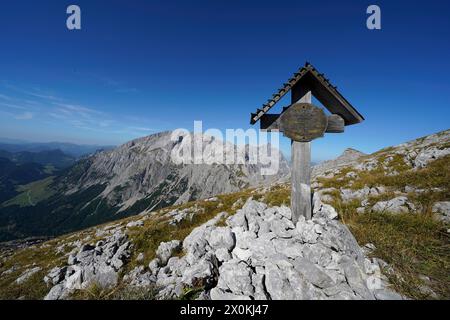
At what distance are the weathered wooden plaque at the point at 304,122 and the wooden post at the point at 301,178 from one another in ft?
0.93

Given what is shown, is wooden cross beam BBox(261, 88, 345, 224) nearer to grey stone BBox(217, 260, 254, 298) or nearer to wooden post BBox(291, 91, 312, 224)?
wooden post BBox(291, 91, 312, 224)

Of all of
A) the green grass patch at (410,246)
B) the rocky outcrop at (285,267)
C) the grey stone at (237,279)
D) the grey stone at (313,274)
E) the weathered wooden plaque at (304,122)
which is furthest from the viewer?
the weathered wooden plaque at (304,122)

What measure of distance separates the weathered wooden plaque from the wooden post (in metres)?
0.28

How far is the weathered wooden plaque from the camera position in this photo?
7.94 meters

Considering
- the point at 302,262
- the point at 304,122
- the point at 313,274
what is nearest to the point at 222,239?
the point at 302,262

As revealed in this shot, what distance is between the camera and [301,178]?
7.95 m

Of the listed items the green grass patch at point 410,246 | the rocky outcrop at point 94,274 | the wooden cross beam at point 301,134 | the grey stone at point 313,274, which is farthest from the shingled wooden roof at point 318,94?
the rocky outcrop at point 94,274

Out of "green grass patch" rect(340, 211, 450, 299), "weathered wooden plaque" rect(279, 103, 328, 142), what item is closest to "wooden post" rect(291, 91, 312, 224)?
"weathered wooden plaque" rect(279, 103, 328, 142)

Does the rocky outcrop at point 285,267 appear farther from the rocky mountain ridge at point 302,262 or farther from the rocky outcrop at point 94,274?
the rocky outcrop at point 94,274

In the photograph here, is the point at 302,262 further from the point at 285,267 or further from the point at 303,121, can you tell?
the point at 303,121

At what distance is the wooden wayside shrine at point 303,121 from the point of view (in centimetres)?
783

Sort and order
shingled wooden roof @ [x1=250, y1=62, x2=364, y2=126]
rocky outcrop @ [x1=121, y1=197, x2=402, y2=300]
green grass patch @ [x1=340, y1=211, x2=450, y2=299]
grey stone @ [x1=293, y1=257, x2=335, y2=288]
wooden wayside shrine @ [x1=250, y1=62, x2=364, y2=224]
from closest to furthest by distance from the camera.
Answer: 1. green grass patch @ [x1=340, y1=211, x2=450, y2=299]
2. rocky outcrop @ [x1=121, y1=197, x2=402, y2=300]
3. grey stone @ [x1=293, y1=257, x2=335, y2=288]
4. shingled wooden roof @ [x1=250, y1=62, x2=364, y2=126]
5. wooden wayside shrine @ [x1=250, y1=62, x2=364, y2=224]
